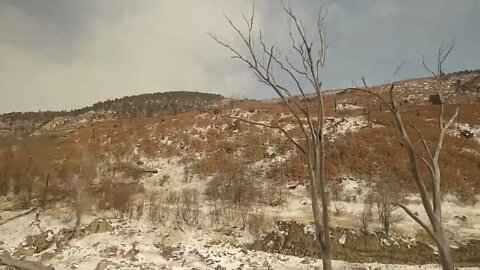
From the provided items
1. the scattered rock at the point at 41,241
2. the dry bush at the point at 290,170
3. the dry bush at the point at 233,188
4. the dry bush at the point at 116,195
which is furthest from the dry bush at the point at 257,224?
the scattered rock at the point at 41,241

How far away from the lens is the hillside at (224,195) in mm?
15773

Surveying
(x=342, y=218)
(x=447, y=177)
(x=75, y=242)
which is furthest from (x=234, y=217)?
(x=447, y=177)

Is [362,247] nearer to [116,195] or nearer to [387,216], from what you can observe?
[387,216]

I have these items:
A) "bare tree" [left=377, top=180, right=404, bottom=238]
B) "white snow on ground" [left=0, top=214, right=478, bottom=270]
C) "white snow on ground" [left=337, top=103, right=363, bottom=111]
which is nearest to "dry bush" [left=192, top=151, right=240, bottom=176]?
"white snow on ground" [left=0, top=214, right=478, bottom=270]

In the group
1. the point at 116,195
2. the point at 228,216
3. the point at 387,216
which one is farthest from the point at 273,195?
the point at 116,195

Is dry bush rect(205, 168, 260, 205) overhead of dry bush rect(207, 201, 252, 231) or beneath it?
overhead

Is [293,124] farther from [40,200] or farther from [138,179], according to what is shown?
[40,200]

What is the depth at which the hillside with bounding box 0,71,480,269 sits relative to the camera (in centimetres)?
1577

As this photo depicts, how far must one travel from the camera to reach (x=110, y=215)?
63.2ft

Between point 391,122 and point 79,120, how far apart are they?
45720 millimetres

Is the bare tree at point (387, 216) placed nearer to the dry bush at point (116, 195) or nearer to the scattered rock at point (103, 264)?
the scattered rock at point (103, 264)

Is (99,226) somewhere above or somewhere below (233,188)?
below

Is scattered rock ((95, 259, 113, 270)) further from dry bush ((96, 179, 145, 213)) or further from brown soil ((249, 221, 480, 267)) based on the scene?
brown soil ((249, 221, 480, 267))

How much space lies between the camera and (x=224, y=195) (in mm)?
22766
